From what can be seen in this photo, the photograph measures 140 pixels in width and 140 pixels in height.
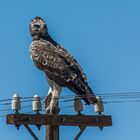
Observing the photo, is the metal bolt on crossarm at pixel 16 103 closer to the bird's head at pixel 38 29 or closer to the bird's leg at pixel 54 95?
the bird's leg at pixel 54 95

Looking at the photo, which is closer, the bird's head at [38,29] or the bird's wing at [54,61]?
the bird's wing at [54,61]

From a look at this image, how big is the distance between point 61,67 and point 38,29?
116 cm

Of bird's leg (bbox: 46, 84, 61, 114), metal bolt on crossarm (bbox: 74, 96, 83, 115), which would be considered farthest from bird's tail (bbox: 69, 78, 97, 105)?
bird's leg (bbox: 46, 84, 61, 114)

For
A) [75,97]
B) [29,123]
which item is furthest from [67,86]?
[29,123]

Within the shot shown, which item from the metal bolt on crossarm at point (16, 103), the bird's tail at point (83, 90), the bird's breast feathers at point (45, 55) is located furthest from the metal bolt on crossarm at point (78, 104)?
the metal bolt on crossarm at point (16, 103)

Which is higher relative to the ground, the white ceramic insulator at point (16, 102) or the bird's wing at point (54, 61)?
the bird's wing at point (54, 61)

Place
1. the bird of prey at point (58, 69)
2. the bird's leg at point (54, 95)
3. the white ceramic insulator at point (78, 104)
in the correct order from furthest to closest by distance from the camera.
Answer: the bird of prey at point (58, 69), the white ceramic insulator at point (78, 104), the bird's leg at point (54, 95)

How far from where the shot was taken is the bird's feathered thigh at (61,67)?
14.2 metres

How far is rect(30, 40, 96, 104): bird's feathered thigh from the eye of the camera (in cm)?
1416

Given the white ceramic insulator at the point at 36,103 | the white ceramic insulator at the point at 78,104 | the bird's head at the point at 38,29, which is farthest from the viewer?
the bird's head at the point at 38,29

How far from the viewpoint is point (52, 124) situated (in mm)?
13492

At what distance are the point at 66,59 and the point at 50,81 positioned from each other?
65cm

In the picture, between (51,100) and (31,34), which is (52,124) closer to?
(51,100)

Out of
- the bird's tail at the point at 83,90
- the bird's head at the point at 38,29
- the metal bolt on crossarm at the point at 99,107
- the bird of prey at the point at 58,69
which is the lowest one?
the metal bolt on crossarm at the point at 99,107
